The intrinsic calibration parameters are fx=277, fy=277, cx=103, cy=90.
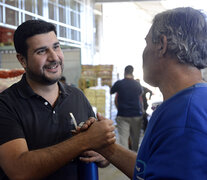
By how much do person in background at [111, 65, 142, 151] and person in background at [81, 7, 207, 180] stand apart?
154 inches

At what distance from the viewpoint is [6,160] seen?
1.24 m

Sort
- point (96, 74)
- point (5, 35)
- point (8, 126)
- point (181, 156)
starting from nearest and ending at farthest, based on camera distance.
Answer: point (181, 156) < point (8, 126) < point (5, 35) < point (96, 74)

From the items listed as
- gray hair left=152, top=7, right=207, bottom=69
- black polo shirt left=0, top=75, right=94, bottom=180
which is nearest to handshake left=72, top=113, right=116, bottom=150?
black polo shirt left=0, top=75, right=94, bottom=180

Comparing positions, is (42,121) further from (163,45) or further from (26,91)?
(163,45)


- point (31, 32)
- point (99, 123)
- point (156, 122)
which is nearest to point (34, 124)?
point (99, 123)

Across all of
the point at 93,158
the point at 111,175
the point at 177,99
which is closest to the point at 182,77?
the point at 177,99

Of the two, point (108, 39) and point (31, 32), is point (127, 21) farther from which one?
point (31, 32)

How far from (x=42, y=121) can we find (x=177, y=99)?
766 mm

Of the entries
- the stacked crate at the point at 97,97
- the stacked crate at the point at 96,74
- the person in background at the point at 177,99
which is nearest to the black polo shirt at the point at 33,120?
the person in background at the point at 177,99

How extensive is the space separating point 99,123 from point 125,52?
16.3 metres

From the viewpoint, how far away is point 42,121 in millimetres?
1423

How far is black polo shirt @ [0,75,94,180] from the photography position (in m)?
1.32

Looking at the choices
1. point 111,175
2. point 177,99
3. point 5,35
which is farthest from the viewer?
point 5,35

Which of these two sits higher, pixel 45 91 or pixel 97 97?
pixel 45 91
